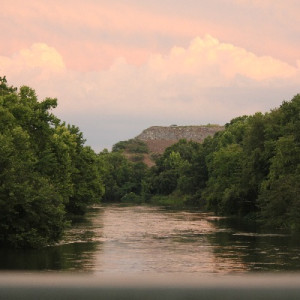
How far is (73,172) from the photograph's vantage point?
262 ft

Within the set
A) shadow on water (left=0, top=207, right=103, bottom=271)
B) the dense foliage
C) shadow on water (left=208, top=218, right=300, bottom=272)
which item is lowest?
shadow on water (left=208, top=218, right=300, bottom=272)

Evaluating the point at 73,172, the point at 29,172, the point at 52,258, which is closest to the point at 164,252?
the point at 52,258

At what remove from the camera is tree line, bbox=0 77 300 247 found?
36750 millimetres

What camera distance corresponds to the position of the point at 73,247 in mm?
38344

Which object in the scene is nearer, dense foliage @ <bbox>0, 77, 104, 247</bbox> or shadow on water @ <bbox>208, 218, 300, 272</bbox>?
shadow on water @ <bbox>208, 218, 300, 272</bbox>

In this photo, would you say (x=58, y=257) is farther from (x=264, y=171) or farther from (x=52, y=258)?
(x=264, y=171)

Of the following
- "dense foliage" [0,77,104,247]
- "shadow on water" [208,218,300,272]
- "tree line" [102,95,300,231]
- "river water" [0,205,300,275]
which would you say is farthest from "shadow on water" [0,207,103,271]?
"tree line" [102,95,300,231]

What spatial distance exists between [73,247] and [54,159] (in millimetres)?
17878

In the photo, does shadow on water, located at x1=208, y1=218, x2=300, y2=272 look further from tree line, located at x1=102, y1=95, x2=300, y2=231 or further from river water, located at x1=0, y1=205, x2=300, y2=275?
tree line, located at x1=102, y1=95, x2=300, y2=231

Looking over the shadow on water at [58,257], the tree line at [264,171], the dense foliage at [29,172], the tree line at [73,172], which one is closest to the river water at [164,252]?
the shadow on water at [58,257]

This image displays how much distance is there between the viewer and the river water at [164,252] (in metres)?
29.4

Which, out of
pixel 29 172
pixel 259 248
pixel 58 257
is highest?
pixel 29 172

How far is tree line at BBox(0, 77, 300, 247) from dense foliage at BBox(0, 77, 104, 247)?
5 cm

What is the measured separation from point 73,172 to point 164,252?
45.0 meters
